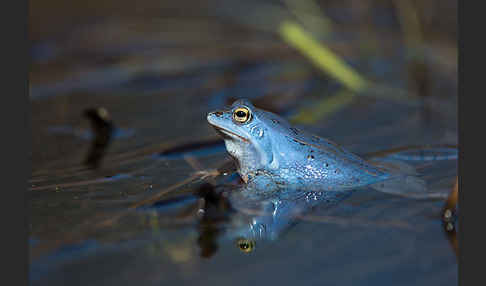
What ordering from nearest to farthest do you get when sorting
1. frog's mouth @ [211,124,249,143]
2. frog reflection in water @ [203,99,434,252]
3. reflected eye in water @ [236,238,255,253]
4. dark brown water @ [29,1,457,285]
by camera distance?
dark brown water @ [29,1,457,285]
reflected eye in water @ [236,238,255,253]
frog reflection in water @ [203,99,434,252]
frog's mouth @ [211,124,249,143]

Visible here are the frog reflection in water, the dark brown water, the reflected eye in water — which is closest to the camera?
the dark brown water

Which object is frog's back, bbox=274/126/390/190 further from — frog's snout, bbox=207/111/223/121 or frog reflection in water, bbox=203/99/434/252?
frog's snout, bbox=207/111/223/121

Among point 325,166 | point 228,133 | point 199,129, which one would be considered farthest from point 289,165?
point 199,129

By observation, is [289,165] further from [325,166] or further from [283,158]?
[325,166]

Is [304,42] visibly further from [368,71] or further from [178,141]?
[178,141]

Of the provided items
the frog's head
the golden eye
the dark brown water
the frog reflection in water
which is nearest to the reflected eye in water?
the dark brown water

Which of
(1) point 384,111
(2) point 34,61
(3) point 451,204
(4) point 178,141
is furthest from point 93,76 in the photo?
(3) point 451,204
